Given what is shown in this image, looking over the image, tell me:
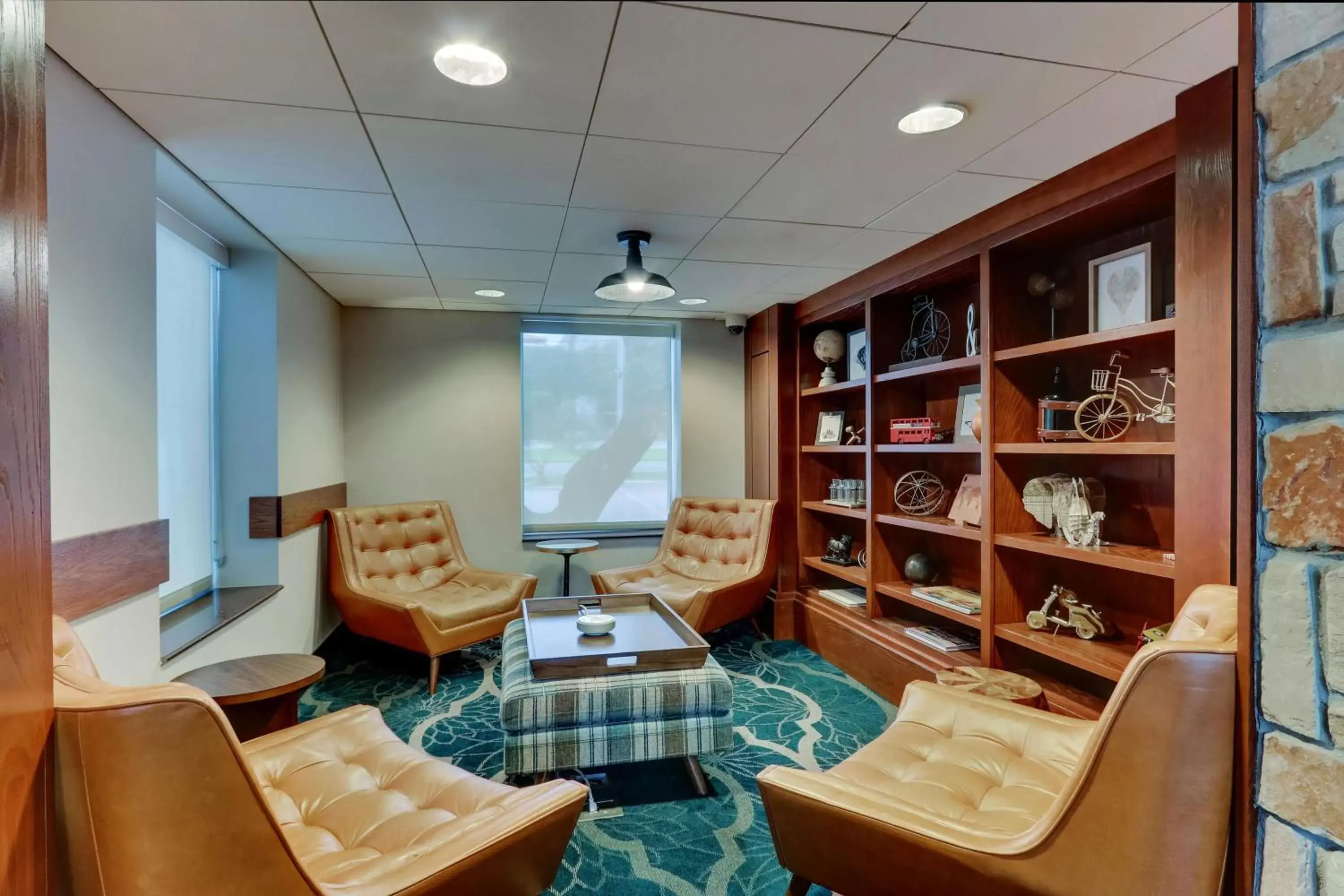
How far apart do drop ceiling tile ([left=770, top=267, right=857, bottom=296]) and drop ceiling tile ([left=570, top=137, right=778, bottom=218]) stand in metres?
0.98

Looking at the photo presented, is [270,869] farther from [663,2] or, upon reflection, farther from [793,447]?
[793,447]

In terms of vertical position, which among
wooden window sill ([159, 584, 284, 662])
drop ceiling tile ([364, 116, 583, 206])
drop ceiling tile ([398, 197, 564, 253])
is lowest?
wooden window sill ([159, 584, 284, 662])

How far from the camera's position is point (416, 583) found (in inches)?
137

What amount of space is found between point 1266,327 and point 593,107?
56.2 inches

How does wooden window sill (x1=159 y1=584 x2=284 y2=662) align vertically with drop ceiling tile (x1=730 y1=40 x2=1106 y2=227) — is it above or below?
below

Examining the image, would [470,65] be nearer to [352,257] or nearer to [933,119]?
[933,119]

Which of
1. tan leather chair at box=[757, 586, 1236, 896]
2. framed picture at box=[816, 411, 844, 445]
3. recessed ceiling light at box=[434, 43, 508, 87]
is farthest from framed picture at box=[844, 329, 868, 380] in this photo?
recessed ceiling light at box=[434, 43, 508, 87]

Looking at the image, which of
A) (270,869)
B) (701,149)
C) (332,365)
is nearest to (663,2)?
(701,149)

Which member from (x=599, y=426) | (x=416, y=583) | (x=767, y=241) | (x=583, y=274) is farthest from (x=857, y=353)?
(x=416, y=583)

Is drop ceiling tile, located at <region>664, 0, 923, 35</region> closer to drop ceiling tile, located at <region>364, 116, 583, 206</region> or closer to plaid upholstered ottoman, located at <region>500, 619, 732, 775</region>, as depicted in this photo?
drop ceiling tile, located at <region>364, 116, 583, 206</region>

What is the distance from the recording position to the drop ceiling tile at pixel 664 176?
1.82 m

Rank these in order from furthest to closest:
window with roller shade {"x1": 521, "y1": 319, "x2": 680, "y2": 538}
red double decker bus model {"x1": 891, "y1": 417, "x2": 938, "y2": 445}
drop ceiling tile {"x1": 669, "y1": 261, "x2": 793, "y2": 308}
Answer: window with roller shade {"x1": 521, "y1": 319, "x2": 680, "y2": 538}, drop ceiling tile {"x1": 669, "y1": 261, "x2": 793, "y2": 308}, red double decker bus model {"x1": 891, "y1": 417, "x2": 938, "y2": 445}

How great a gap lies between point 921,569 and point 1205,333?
5.46 feet

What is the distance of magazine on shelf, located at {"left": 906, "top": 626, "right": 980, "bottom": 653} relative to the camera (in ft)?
8.70
